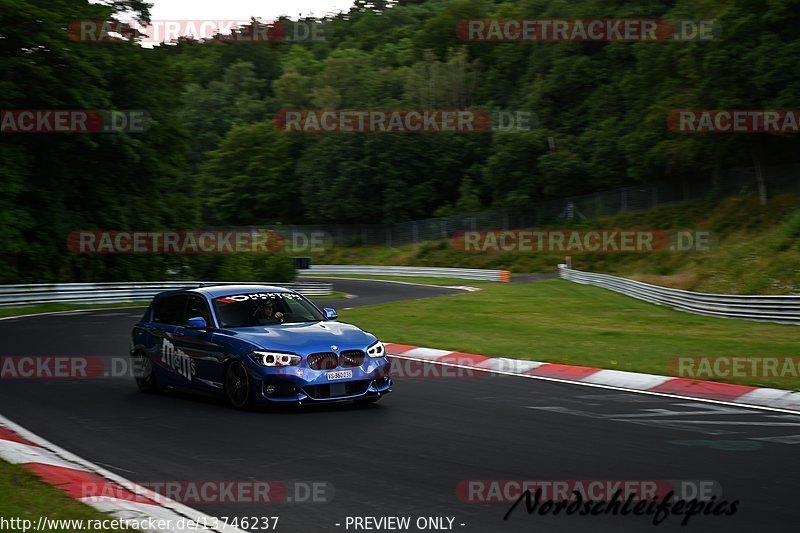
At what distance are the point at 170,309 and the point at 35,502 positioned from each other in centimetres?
653

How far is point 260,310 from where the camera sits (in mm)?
12070

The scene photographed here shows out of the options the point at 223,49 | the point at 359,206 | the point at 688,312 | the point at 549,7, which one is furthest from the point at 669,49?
the point at 223,49

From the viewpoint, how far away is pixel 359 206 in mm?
80188

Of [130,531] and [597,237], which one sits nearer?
[130,531]

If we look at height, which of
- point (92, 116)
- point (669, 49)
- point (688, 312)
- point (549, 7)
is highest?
point (549, 7)

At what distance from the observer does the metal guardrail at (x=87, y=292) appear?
35.6 m

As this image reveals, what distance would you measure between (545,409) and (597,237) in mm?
53159

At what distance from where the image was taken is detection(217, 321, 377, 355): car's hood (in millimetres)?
10844

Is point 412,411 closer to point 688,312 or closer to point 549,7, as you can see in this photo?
point 688,312
